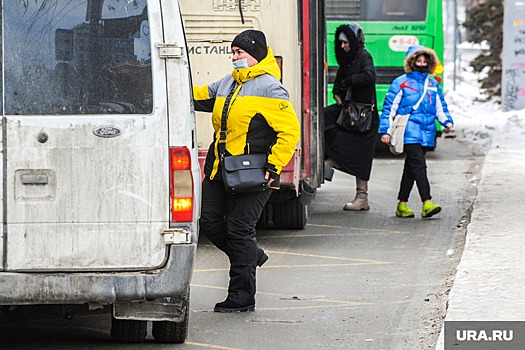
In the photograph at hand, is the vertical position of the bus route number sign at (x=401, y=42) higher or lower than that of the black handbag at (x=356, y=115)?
higher

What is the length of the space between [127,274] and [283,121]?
1873 mm

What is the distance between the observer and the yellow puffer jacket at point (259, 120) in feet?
23.4

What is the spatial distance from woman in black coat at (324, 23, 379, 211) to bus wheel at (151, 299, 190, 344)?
565 cm

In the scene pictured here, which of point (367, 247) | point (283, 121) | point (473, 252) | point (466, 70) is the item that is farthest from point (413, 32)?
point (466, 70)

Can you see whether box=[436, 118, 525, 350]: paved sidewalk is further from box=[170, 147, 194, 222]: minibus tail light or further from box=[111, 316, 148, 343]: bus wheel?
box=[111, 316, 148, 343]: bus wheel

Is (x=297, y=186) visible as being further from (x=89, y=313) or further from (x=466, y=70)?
(x=466, y=70)

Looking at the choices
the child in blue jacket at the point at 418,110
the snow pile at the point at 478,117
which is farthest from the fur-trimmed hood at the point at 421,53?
the snow pile at the point at 478,117

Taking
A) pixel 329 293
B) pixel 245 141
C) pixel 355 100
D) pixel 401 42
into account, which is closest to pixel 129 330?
pixel 245 141

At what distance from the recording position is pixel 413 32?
1781cm

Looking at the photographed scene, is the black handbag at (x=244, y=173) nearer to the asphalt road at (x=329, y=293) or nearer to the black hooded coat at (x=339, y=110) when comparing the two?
the asphalt road at (x=329, y=293)

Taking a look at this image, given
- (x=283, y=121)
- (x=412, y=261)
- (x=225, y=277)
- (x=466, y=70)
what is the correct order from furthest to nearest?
1. (x=466, y=70)
2. (x=412, y=261)
3. (x=225, y=277)
4. (x=283, y=121)

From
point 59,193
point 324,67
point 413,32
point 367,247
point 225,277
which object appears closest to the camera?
point 59,193

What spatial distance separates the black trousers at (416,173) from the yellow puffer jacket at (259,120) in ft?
14.4

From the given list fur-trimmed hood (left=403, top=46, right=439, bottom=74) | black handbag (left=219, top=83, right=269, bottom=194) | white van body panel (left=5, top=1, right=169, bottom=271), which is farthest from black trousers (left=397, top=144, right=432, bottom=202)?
white van body panel (left=5, top=1, right=169, bottom=271)
